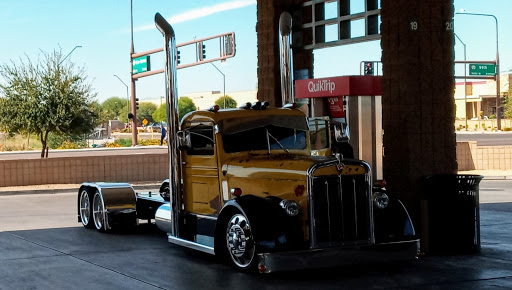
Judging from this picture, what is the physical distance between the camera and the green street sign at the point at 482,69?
60344 mm

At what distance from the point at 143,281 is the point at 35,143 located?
56.1m

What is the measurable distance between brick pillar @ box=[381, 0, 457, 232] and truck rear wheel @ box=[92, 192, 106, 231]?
5295mm

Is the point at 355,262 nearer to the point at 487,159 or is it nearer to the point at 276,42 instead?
the point at 276,42

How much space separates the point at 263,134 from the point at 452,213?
3.01 metres

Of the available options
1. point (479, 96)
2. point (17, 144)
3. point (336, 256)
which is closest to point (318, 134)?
point (336, 256)

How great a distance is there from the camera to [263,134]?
12.0m

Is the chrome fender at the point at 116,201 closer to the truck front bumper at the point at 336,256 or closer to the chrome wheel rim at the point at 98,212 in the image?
the chrome wheel rim at the point at 98,212

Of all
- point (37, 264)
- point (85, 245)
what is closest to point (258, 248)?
point (37, 264)

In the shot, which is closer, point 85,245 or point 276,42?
point 85,245

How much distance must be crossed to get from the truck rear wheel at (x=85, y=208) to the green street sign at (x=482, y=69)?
48.4 meters

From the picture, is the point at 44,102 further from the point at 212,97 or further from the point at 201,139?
the point at 212,97

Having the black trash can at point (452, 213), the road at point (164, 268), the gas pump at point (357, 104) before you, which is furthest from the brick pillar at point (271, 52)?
the black trash can at point (452, 213)

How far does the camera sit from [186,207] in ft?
41.1

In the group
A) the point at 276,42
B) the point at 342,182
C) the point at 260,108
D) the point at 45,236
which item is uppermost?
the point at 276,42
